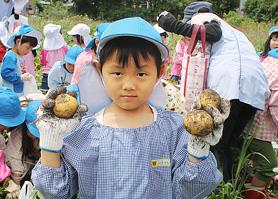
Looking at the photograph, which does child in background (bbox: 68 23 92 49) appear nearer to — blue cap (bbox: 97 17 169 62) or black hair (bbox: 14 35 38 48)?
black hair (bbox: 14 35 38 48)

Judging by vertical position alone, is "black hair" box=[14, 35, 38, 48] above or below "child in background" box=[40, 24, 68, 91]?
above

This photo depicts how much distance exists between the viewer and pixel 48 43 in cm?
547

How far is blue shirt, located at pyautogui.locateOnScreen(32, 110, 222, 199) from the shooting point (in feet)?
3.88

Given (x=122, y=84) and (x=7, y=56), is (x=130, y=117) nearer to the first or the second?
(x=122, y=84)

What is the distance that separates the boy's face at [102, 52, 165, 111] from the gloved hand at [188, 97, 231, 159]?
0.77 feet

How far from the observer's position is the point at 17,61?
148 inches

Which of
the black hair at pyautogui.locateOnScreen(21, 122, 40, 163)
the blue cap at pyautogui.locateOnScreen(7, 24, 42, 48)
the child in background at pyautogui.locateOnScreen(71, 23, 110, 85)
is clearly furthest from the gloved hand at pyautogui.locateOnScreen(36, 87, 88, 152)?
the blue cap at pyautogui.locateOnScreen(7, 24, 42, 48)

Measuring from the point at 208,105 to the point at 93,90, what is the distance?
0.58 meters

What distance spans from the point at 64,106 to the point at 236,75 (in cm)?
163

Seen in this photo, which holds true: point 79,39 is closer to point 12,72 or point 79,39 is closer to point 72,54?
point 72,54

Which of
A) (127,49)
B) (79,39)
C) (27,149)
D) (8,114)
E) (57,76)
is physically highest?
(127,49)

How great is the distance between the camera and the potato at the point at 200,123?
3.55 feet

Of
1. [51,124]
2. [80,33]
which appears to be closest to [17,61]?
[80,33]

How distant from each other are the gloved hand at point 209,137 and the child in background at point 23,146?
1808mm
